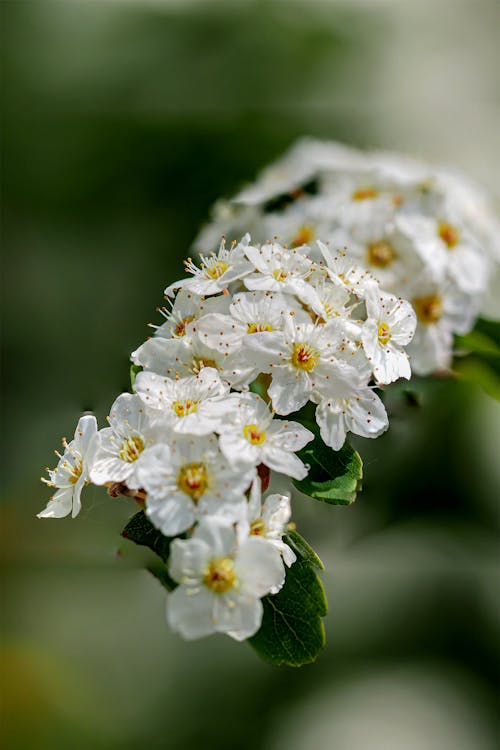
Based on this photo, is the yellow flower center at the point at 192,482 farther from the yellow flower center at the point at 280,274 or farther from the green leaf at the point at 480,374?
the green leaf at the point at 480,374

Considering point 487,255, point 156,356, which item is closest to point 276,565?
point 156,356

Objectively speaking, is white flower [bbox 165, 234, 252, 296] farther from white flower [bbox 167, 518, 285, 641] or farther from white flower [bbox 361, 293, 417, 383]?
white flower [bbox 167, 518, 285, 641]

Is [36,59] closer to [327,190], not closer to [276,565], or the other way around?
[327,190]

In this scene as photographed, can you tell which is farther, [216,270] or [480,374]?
[480,374]

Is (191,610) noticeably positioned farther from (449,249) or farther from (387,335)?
(449,249)

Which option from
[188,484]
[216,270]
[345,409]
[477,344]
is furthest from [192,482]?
[477,344]

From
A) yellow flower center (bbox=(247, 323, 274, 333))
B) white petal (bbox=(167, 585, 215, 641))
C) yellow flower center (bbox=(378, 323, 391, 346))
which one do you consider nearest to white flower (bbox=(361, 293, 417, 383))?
yellow flower center (bbox=(378, 323, 391, 346))
